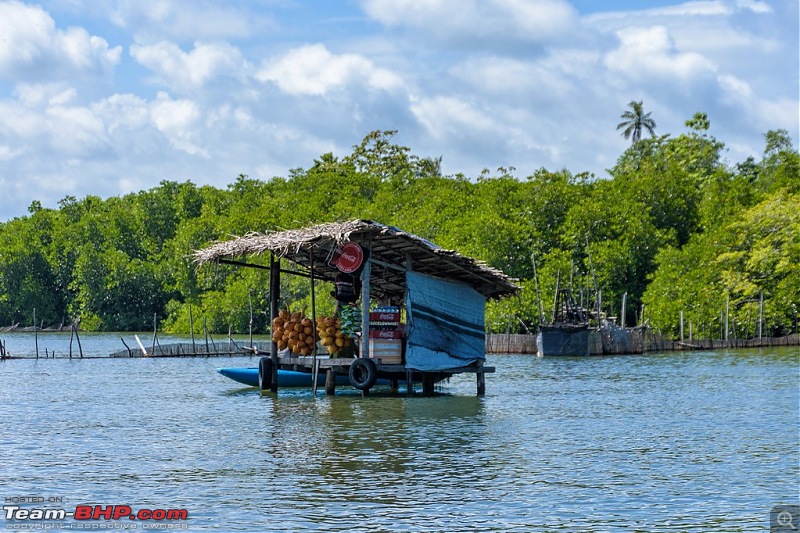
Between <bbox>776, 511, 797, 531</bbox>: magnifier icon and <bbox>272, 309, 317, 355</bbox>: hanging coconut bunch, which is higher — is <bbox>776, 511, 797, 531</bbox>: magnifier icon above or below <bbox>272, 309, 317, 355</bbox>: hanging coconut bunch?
below

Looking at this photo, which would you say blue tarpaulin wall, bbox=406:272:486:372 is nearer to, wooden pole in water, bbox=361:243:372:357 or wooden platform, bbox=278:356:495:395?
wooden platform, bbox=278:356:495:395

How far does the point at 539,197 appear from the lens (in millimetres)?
68250

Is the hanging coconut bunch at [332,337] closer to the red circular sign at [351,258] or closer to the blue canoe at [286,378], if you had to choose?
the red circular sign at [351,258]

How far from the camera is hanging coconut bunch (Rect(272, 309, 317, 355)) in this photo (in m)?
25.1

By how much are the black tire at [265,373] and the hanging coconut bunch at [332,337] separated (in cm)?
226

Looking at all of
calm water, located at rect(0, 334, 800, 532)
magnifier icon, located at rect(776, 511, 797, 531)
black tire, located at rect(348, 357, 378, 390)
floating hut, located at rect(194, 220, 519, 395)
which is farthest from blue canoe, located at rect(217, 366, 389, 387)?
magnifier icon, located at rect(776, 511, 797, 531)

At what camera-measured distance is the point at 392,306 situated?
24.9 m

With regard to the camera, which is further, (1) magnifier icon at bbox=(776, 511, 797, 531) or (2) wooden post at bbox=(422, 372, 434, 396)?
(2) wooden post at bbox=(422, 372, 434, 396)

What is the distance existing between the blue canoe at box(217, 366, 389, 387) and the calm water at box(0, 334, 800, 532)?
20.8 inches

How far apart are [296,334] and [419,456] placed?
8.86 meters

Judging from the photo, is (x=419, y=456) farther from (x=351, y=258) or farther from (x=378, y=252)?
(x=378, y=252)

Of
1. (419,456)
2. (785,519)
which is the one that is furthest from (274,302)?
(785,519)

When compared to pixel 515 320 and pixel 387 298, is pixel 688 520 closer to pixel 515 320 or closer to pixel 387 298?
pixel 387 298

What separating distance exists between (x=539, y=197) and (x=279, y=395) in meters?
44.2
